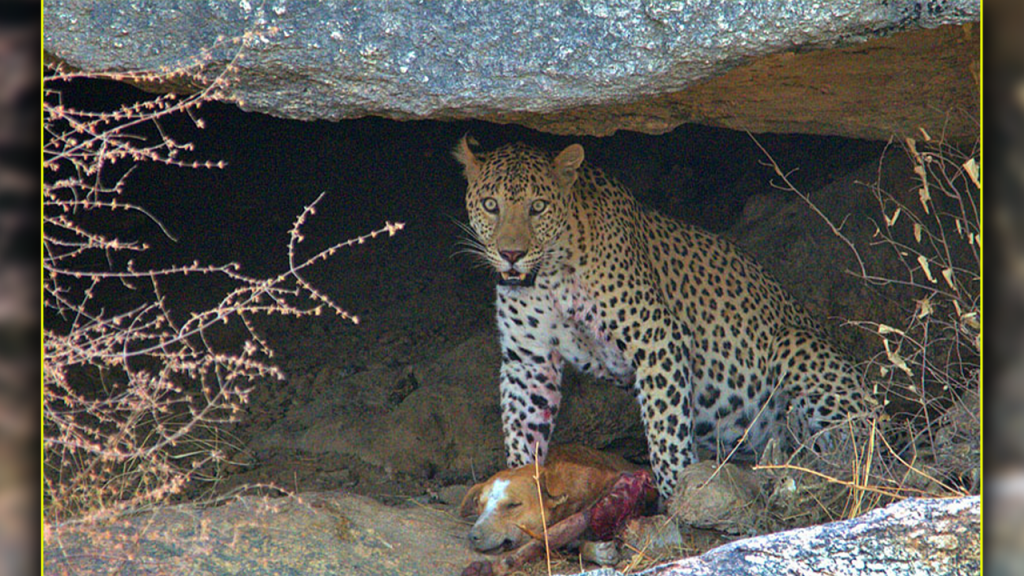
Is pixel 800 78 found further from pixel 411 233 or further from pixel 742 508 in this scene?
pixel 411 233

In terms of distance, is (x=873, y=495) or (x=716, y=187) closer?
(x=873, y=495)

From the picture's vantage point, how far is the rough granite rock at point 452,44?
349 centimetres

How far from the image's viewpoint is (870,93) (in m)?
4.67

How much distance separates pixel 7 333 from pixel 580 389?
215 inches

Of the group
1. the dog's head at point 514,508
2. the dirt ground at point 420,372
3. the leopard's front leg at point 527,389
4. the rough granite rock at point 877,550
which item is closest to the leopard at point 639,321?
the leopard's front leg at point 527,389

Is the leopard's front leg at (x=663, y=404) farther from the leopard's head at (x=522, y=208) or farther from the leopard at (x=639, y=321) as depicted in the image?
the leopard's head at (x=522, y=208)

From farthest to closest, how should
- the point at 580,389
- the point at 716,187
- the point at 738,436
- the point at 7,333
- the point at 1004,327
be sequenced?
the point at 716,187, the point at 580,389, the point at 738,436, the point at 7,333, the point at 1004,327

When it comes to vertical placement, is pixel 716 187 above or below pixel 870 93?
below

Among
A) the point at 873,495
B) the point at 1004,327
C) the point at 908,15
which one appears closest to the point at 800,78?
the point at 908,15

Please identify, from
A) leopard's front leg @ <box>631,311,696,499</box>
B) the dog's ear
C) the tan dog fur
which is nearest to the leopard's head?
leopard's front leg @ <box>631,311,696,499</box>

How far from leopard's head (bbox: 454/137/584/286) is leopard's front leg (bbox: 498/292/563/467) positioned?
Answer: 0.39 metres

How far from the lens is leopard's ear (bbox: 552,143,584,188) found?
5.15m

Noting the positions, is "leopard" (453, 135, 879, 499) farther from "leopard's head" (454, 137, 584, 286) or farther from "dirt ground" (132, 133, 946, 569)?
"dirt ground" (132, 133, 946, 569)

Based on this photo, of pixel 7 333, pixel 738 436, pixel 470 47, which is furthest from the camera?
pixel 738 436
